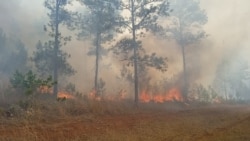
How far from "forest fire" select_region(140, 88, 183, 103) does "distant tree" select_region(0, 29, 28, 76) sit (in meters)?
15.7

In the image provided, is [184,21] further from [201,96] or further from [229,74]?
[229,74]

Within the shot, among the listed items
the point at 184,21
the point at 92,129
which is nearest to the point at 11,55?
the point at 184,21

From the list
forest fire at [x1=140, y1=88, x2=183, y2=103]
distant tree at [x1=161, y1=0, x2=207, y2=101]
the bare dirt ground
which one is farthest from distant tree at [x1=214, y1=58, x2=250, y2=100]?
the bare dirt ground

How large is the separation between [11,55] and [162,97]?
1988 cm

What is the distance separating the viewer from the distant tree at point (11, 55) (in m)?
37.7

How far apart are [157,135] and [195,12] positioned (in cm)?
3461

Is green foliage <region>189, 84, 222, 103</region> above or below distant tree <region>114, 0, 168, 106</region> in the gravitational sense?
below

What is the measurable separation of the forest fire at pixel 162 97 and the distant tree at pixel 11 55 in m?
15.7

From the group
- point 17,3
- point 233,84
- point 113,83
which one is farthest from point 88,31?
point 233,84

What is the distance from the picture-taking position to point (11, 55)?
39.8 m

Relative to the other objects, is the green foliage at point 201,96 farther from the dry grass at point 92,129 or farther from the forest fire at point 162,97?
the dry grass at point 92,129

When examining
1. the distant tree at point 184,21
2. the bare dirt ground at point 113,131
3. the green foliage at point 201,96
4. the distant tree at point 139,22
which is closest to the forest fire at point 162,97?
the green foliage at point 201,96

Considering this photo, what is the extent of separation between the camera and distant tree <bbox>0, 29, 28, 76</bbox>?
37.7 metres

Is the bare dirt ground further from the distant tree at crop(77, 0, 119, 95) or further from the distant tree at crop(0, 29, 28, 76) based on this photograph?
the distant tree at crop(0, 29, 28, 76)
